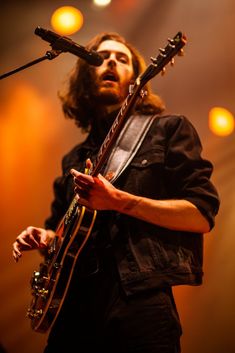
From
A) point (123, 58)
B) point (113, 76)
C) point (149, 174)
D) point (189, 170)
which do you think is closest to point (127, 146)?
point (149, 174)

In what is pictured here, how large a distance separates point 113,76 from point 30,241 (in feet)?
2.74

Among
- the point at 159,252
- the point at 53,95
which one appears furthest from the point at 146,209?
the point at 53,95

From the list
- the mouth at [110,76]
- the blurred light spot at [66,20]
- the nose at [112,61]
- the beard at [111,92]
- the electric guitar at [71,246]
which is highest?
the blurred light spot at [66,20]

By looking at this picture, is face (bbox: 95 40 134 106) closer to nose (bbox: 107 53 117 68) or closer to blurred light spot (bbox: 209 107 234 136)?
nose (bbox: 107 53 117 68)

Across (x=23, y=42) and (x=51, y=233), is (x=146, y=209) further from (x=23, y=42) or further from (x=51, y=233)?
(x=23, y=42)

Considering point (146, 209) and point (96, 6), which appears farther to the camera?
point (96, 6)

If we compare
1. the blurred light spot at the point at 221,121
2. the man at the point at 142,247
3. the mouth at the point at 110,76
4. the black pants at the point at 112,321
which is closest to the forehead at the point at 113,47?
the mouth at the point at 110,76

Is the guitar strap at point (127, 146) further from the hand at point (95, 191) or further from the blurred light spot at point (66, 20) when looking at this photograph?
the blurred light spot at point (66, 20)

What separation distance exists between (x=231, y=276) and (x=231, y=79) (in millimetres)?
980

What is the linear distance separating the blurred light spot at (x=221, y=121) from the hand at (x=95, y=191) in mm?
1001

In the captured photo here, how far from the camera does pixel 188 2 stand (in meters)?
2.27

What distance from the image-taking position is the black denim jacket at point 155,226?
1182 mm

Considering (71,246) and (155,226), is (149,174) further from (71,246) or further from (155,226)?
(71,246)

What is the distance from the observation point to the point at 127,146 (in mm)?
1449
